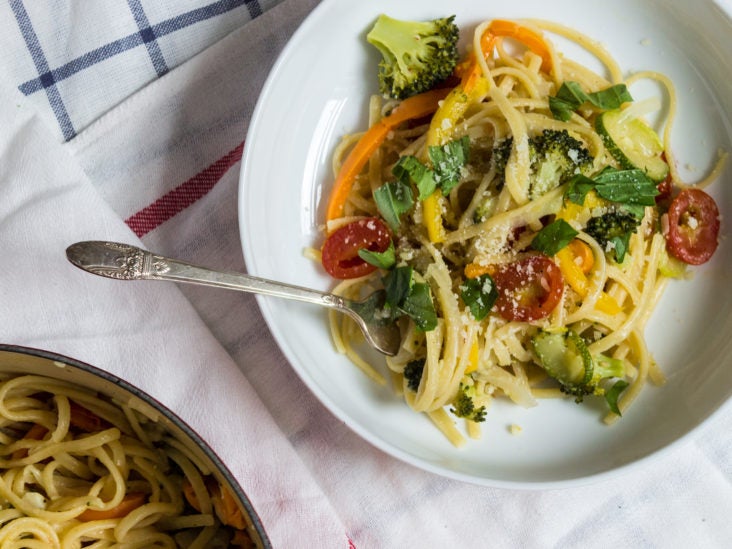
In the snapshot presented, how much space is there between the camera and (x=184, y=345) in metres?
3.26

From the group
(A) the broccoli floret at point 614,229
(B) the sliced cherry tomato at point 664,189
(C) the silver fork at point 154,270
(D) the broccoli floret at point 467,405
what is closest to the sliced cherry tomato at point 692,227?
(B) the sliced cherry tomato at point 664,189

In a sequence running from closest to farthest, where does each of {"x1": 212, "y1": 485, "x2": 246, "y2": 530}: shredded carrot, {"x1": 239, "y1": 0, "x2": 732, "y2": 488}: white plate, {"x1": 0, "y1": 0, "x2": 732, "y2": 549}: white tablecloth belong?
{"x1": 212, "y1": 485, "x2": 246, "y2": 530}: shredded carrot
{"x1": 239, "y1": 0, "x2": 732, "y2": 488}: white plate
{"x1": 0, "y1": 0, "x2": 732, "y2": 549}: white tablecloth

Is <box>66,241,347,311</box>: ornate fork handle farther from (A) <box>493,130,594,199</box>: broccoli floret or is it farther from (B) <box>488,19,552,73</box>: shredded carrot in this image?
(B) <box>488,19,552,73</box>: shredded carrot

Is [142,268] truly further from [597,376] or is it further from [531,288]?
[597,376]

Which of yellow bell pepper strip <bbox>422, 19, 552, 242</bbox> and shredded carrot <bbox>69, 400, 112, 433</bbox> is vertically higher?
yellow bell pepper strip <bbox>422, 19, 552, 242</bbox>

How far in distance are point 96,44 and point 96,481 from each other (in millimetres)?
1833

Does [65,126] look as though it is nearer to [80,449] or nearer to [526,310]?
[80,449]

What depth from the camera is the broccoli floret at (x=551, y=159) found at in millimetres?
2947

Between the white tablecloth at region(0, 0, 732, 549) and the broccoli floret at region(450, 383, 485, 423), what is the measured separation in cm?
49

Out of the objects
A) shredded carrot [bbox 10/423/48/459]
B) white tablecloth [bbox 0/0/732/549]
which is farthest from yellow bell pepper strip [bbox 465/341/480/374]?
shredded carrot [bbox 10/423/48/459]

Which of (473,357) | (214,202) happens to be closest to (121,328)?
(214,202)

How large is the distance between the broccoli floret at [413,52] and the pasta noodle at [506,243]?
4.8 inches

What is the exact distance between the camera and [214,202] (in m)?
3.41

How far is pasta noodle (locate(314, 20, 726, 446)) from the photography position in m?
3.00
